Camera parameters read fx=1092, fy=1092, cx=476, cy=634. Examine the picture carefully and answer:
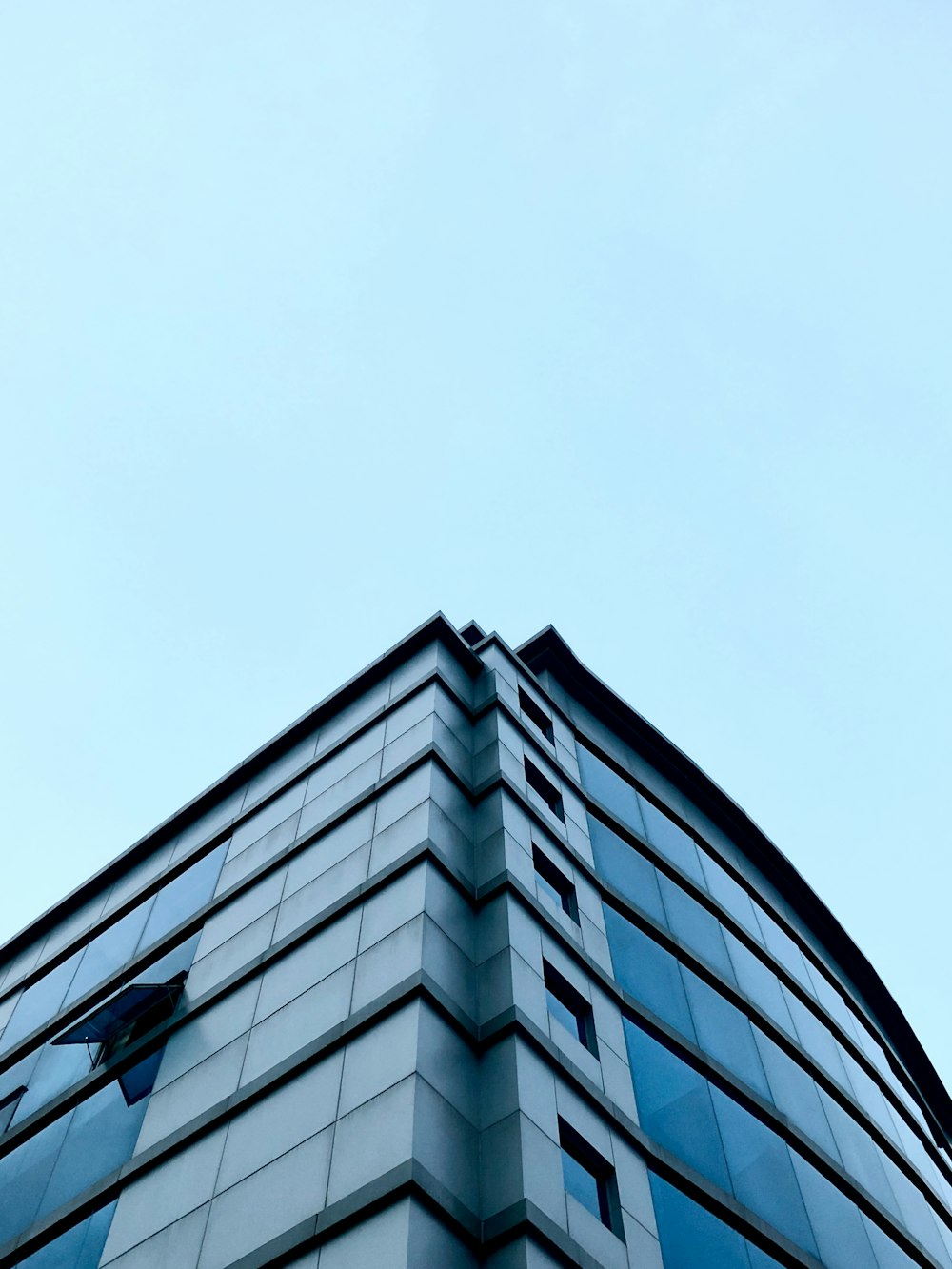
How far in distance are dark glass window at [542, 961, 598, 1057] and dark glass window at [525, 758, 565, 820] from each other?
5.71 m

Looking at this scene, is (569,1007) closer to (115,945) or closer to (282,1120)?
(282,1120)

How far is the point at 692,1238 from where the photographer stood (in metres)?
16.6

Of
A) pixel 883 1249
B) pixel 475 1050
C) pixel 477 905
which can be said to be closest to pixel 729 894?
pixel 883 1249

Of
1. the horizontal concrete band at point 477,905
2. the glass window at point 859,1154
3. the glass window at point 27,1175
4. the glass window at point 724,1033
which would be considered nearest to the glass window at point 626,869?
the horizontal concrete band at point 477,905

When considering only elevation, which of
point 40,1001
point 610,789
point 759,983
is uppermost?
point 610,789

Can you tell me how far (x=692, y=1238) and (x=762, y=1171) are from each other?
11.9ft

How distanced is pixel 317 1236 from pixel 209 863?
45.7 ft

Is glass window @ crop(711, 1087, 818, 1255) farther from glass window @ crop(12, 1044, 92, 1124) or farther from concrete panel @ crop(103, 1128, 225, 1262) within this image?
glass window @ crop(12, 1044, 92, 1124)

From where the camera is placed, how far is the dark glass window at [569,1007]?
18.2 metres

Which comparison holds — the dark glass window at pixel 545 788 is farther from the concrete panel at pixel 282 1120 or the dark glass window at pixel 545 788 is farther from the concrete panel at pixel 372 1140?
the concrete panel at pixel 372 1140

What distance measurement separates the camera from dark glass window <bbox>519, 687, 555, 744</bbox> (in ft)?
89.8

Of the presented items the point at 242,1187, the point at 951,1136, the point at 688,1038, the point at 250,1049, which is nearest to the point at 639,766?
the point at 688,1038

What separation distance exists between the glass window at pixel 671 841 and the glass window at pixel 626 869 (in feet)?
5.00

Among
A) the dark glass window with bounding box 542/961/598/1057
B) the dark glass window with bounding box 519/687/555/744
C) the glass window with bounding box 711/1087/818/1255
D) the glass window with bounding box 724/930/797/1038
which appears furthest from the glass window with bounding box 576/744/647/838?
the dark glass window with bounding box 542/961/598/1057
